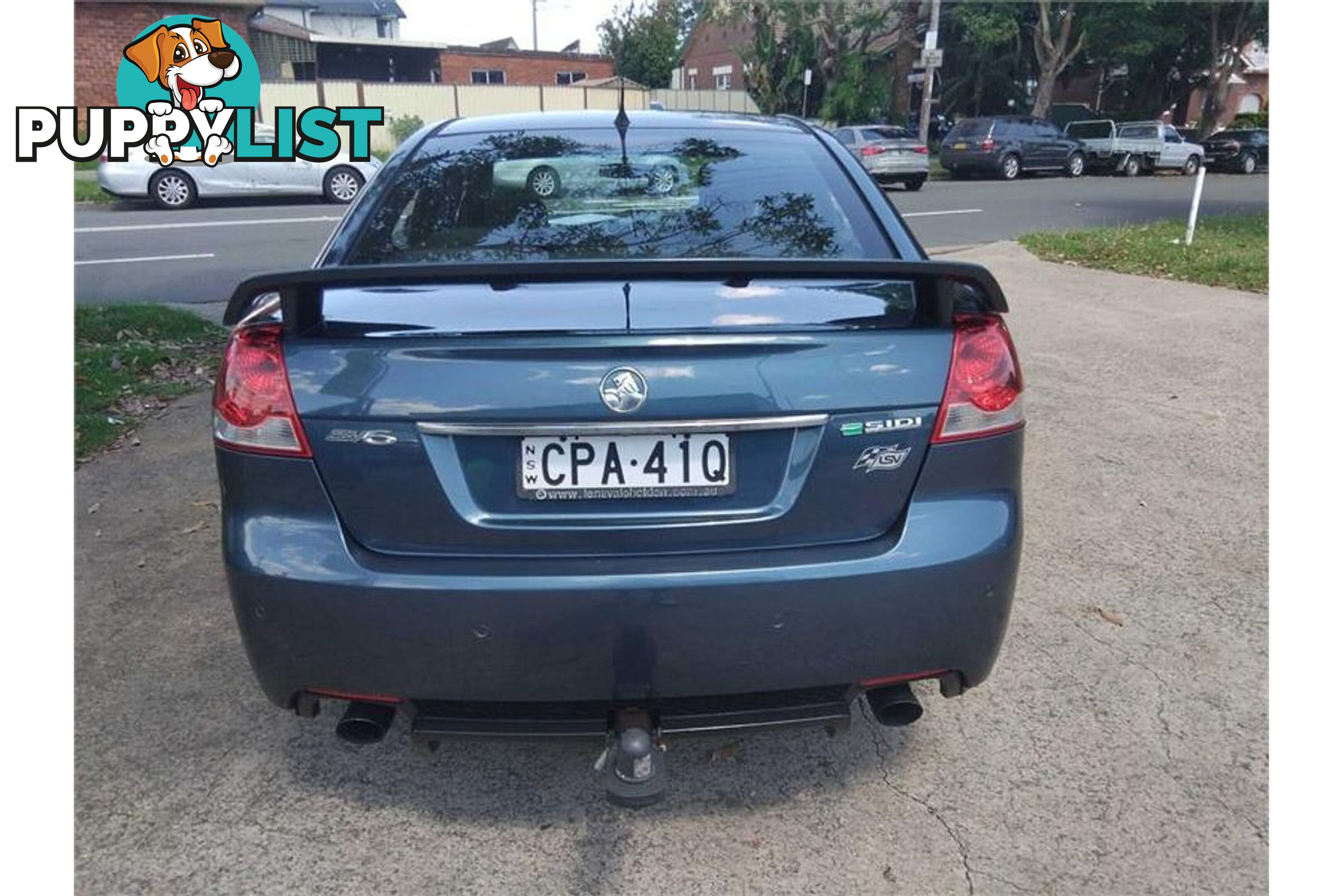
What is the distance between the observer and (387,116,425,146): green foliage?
28.6 meters

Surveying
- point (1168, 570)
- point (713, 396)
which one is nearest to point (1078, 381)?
point (1168, 570)

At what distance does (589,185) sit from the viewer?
112 inches

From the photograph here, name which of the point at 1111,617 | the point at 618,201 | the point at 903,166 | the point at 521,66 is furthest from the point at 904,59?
the point at 618,201

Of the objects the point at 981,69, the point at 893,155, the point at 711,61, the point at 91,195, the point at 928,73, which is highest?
the point at 711,61

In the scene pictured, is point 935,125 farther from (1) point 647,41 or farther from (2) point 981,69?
(1) point 647,41

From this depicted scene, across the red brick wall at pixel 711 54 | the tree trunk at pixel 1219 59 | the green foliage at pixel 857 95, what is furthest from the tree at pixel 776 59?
the tree trunk at pixel 1219 59

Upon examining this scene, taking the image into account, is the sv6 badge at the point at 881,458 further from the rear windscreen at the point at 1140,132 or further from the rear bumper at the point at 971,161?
the rear windscreen at the point at 1140,132

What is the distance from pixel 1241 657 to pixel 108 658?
3600 millimetres

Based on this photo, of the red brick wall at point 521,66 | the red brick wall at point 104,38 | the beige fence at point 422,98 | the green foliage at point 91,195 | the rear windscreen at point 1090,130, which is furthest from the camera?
the red brick wall at point 521,66

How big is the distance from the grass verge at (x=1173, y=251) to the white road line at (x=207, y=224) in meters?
9.96

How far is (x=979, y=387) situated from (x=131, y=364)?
19.8 feet

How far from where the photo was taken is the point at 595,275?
6.72ft

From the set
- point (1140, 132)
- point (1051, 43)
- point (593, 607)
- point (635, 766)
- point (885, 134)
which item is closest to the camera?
point (593, 607)

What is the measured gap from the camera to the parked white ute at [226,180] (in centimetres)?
1641
